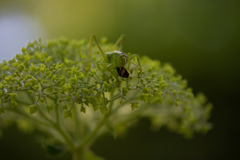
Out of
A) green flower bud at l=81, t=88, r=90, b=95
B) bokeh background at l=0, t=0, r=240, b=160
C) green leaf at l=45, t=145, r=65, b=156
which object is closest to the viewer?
green flower bud at l=81, t=88, r=90, b=95

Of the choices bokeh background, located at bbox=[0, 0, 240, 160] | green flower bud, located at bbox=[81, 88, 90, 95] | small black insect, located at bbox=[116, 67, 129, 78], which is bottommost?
green flower bud, located at bbox=[81, 88, 90, 95]

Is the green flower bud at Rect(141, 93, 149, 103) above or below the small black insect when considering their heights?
below

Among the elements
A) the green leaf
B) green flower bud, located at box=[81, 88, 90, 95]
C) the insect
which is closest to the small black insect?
the insect

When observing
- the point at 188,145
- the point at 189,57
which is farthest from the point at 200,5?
the point at 188,145

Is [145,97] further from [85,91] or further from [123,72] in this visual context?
[85,91]

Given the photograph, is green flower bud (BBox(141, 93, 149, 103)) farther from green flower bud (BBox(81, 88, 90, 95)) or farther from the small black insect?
green flower bud (BBox(81, 88, 90, 95))

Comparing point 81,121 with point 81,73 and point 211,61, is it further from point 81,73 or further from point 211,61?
point 211,61

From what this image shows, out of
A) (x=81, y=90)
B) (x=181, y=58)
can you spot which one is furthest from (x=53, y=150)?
(x=181, y=58)
